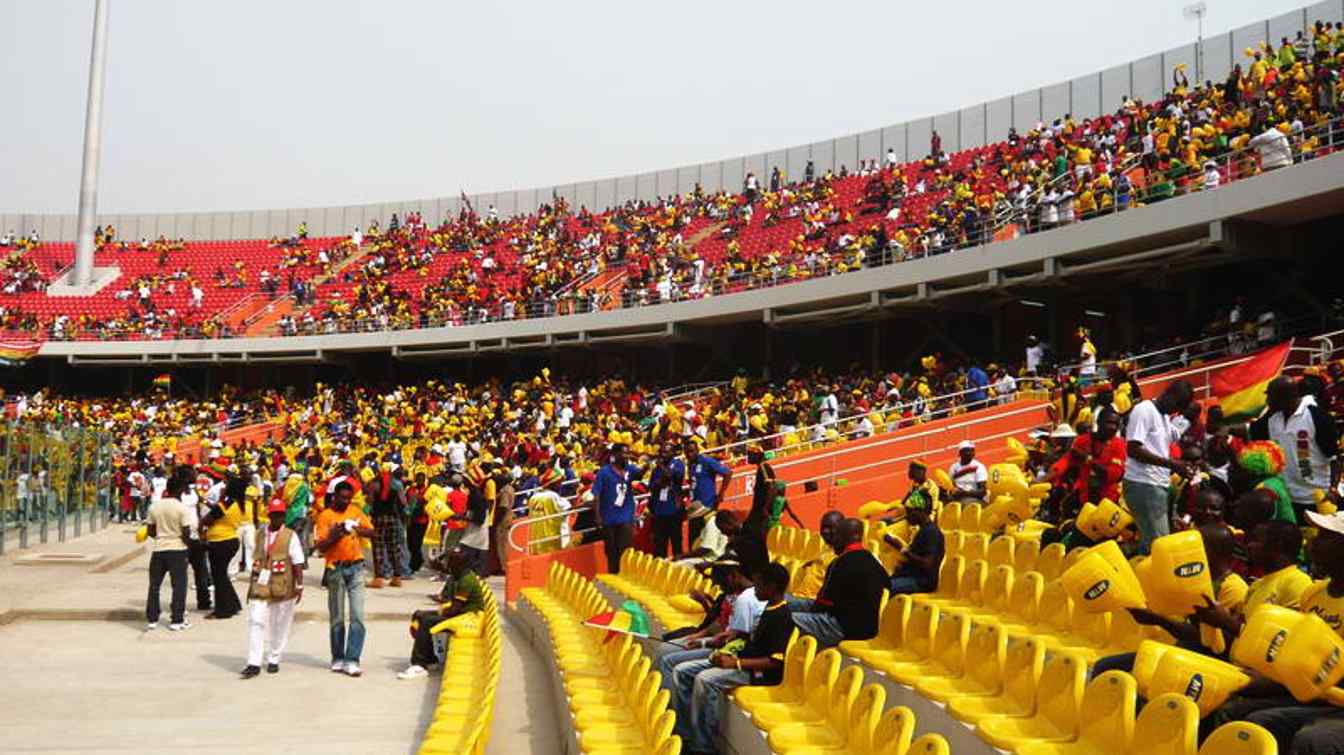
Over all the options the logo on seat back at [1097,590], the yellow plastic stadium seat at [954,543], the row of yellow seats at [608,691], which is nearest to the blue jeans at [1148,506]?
the yellow plastic stadium seat at [954,543]

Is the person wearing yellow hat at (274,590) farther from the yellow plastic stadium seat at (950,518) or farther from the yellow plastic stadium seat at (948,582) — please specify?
the yellow plastic stadium seat at (950,518)

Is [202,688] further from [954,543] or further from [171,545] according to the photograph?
[954,543]

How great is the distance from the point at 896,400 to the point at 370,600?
931 cm

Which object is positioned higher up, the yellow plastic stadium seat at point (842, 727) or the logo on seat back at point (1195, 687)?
the logo on seat back at point (1195, 687)

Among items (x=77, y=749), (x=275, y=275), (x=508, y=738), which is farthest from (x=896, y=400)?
(x=275, y=275)

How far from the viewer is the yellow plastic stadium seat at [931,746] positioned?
3.53 meters

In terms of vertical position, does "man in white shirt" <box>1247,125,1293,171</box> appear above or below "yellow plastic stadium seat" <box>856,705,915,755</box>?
above

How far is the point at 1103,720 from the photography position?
155 inches

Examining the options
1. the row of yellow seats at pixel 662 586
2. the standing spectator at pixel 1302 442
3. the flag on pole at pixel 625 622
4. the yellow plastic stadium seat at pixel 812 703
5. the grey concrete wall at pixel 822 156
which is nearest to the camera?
the yellow plastic stadium seat at pixel 812 703

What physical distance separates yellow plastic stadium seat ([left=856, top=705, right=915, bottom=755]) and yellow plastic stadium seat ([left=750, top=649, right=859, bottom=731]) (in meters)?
0.62

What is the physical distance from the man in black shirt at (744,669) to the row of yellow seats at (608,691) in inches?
10.7

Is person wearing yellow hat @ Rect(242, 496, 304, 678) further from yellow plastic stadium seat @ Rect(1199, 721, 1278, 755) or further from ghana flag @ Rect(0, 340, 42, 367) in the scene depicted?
ghana flag @ Rect(0, 340, 42, 367)

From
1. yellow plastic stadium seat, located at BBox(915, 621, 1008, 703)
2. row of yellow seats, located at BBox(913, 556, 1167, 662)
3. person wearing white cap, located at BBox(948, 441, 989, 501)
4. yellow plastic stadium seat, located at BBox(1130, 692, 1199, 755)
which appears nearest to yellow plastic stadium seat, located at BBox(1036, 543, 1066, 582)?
row of yellow seats, located at BBox(913, 556, 1167, 662)

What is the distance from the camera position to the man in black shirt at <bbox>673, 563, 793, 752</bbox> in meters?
5.62
